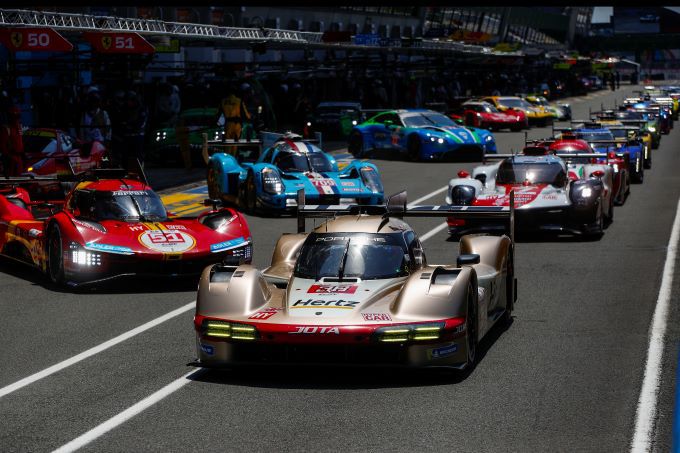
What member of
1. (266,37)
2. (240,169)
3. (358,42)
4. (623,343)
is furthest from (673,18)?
(623,343)

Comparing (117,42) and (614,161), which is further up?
(117,42)

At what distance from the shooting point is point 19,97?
31.7 metres

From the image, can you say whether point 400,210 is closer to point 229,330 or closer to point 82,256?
Answer: point 229,330

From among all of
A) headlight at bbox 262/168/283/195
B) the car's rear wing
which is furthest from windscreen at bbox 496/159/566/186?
the car's rear wing

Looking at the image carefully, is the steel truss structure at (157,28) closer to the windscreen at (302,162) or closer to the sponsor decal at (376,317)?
the windscreen at (302,162)

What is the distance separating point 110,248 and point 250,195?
330 inches

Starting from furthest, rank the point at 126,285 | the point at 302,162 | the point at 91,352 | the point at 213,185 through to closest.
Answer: the point at 213,185 < the point at 302,162 < the point at 126,285 < the point at 91,352

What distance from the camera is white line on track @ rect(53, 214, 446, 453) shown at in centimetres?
759

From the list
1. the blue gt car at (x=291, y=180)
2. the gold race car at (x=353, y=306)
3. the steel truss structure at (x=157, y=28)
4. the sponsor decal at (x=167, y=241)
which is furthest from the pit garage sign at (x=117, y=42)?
the gold race car at (x=353, y=306)

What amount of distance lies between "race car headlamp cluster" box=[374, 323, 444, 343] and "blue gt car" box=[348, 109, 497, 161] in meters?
24.1

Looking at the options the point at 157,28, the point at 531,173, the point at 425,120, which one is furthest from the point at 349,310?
the point at 425,120

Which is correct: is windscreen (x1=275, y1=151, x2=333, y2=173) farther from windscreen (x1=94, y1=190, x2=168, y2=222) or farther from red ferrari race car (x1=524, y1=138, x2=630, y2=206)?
windscreen (x1=94, y1=190, x2=168, y2=222)

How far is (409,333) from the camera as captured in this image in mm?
9062

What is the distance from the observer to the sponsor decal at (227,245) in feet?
46.2
